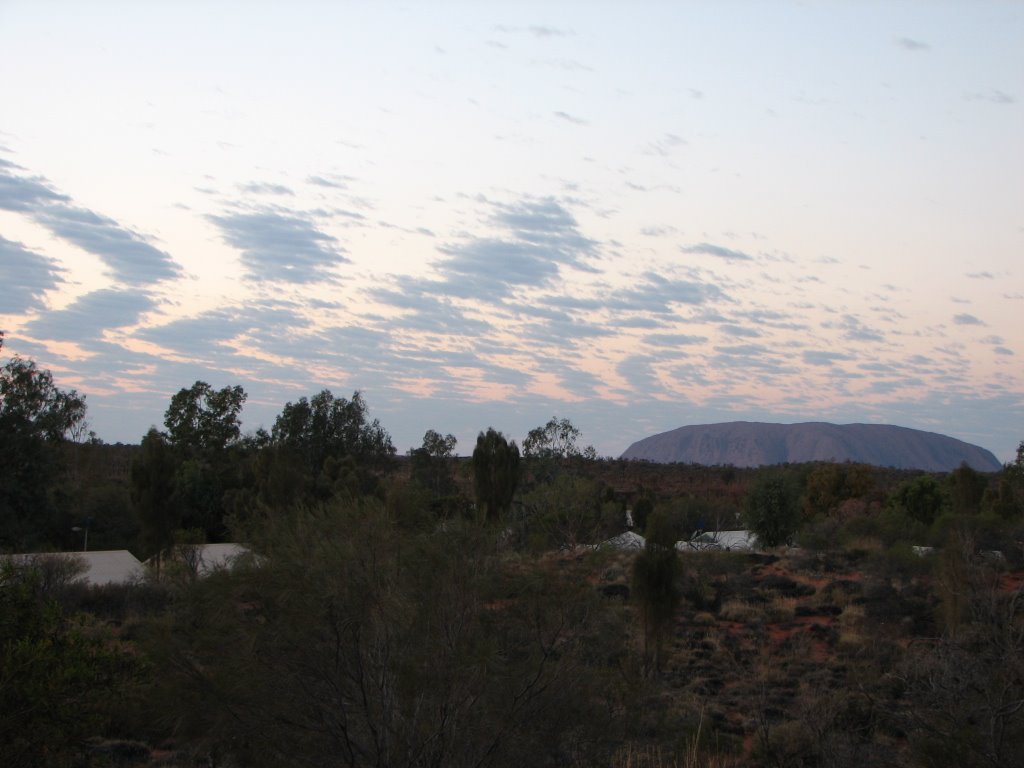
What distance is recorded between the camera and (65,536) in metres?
43.6

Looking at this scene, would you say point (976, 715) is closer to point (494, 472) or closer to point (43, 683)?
point (43, 683)

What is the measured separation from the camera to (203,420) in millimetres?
62750

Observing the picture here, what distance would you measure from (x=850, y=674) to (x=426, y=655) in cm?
1468

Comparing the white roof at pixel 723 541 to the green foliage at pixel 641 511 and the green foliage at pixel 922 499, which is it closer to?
the green foliage at pixel 641 511

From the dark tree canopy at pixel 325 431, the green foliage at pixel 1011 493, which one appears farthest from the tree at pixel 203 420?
the green foliage at pixel 1011 493

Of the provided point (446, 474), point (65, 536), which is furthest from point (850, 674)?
point (446, 474)

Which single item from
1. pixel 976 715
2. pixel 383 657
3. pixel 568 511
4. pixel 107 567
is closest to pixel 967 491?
pixel 568 511

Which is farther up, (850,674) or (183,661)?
(183,661)

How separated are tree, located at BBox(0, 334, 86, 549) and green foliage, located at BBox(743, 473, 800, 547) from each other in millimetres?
29932

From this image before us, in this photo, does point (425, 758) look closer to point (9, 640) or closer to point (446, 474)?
point (9, 640)

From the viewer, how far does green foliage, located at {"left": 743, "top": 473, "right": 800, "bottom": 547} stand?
44844 mm

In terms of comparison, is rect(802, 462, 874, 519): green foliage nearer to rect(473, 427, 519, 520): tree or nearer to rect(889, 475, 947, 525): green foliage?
rect(889, 475, 947, 525): green foliage

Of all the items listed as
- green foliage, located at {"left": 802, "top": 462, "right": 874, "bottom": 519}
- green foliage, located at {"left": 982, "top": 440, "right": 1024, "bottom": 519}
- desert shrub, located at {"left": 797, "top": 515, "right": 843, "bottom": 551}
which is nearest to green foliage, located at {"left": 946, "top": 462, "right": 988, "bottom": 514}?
green foliage, located at {"left": 982, "top": 440, "right": 1024, "bottom": 519}

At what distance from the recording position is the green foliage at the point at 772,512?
44.8m
